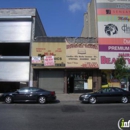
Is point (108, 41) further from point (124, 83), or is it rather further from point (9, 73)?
point (9, 73)

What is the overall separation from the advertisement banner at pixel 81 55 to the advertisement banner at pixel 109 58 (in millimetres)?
534

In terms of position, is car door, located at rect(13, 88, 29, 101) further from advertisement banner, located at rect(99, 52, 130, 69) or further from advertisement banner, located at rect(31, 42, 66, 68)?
advertisement banner, located at rect(99, 52, 130, 69)

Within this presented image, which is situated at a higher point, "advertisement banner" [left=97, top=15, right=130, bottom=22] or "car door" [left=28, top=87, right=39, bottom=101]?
"advertisement banner" [left=97, top=15, right=130, bottom=22]

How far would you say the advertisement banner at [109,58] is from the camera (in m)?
21.3

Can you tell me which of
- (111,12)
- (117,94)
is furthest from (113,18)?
(117,94)

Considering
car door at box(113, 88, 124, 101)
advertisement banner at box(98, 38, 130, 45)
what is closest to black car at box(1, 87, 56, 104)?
car door at box(113, 88, 124, 101)

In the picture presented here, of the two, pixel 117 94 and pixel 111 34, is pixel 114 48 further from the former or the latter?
pixel 117 94

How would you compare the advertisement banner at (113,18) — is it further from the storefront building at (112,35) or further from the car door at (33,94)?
the car door at (33,94)

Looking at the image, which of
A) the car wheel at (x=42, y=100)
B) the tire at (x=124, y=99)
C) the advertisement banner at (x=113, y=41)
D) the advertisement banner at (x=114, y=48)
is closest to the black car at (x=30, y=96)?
the car wheel at (x=42, y=100)

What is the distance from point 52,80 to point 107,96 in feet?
26.1

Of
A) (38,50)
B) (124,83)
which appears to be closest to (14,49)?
(38,50)

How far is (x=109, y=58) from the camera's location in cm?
2145

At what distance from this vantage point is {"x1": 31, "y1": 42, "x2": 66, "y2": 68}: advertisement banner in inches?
840

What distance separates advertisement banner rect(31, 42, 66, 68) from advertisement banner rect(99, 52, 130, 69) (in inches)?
158
